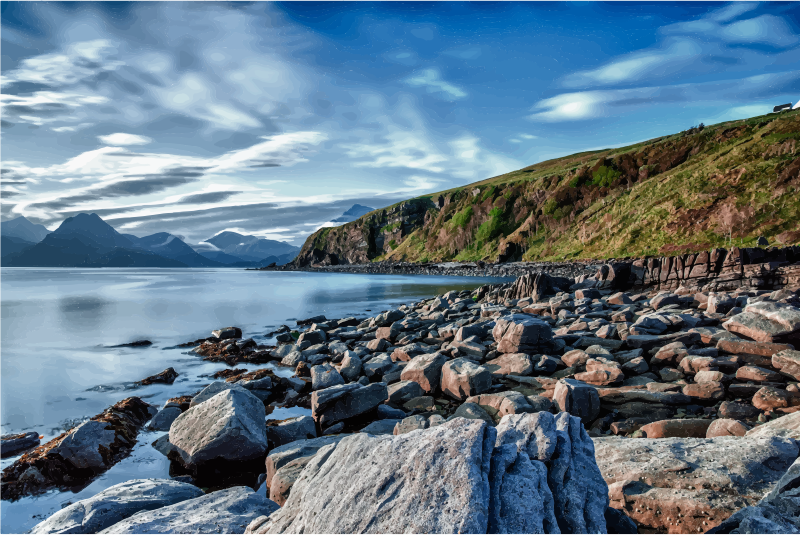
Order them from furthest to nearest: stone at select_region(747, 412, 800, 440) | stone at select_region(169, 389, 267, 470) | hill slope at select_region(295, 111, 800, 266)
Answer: hill slope at select_region(295, 111, 800, 266), stone at select_region(169, 389, 267, 470), stone at select_region(747, 412, 800, 440)

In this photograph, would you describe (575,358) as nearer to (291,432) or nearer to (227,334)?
(291,432)

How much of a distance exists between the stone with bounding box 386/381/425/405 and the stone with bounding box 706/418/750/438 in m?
5.71

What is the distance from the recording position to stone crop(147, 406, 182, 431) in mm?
8945

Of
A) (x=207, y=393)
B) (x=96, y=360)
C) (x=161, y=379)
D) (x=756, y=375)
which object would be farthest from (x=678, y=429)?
(x=96, y=360)

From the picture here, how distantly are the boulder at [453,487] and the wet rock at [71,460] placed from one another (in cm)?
546

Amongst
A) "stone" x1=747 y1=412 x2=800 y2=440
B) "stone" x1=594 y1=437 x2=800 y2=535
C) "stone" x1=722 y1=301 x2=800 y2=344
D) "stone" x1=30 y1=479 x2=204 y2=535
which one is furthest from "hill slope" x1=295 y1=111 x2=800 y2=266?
"stone" x1=30 y1=479 x2=204 y2=535

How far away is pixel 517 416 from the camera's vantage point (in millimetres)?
4371

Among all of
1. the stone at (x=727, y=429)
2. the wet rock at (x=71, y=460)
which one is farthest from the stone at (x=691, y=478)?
the wet rock at (x=71, y=460)

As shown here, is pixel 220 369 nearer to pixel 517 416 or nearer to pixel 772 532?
pixel 517 416

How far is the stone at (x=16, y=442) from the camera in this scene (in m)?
8.00

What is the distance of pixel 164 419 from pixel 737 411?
38.3 feet

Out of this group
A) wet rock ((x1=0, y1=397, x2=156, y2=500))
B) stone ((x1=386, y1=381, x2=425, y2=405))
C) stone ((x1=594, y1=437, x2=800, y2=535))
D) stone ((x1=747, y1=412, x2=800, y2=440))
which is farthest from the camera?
stone ((x1=386, y1=381, x2=425, y2=405))

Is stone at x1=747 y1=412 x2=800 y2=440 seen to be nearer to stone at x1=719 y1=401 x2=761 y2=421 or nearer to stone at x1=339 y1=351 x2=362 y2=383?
stone at x1=719 y1=401 x2=761 y2=421

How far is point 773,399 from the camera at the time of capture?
6859 millimetres
